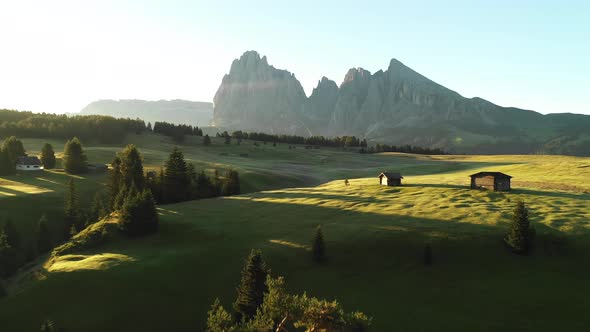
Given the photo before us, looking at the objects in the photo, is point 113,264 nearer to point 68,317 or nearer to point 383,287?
point 68,317

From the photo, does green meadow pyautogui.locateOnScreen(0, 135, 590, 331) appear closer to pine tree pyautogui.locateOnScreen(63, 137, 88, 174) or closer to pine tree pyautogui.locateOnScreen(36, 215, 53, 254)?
pine tree pyautogui.locateOnScreen(36, 215, 53, 254)

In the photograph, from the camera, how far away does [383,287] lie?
4359cm

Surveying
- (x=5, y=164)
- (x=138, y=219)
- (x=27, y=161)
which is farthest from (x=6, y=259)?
(x=27, y=161)

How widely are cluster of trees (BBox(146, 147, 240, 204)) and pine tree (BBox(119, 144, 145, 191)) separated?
2282 millimetres

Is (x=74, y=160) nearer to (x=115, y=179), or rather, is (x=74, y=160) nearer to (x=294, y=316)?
(x=115, y=179)

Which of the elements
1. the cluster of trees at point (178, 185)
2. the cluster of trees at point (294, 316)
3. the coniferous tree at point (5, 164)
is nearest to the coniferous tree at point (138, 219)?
the cluster of trees at point (178, 185)

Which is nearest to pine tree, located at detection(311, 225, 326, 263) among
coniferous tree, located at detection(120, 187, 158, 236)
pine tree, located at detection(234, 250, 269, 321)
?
pine tree, located at detection(234, 250, 269, 321)

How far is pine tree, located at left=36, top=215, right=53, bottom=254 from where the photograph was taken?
6738cm

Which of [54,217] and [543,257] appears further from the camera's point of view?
[54,217]

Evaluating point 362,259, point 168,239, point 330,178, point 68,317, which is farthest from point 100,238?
point 330,178

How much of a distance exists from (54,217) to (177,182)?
25.8m

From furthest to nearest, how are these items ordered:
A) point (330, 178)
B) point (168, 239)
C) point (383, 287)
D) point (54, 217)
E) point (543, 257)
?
point (330, 178), point (54, 217), point (168, 239), point (543, 257), point (383, 287)

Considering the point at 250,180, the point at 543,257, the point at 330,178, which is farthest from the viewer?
the point at 330,178

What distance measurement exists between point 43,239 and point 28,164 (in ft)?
204
